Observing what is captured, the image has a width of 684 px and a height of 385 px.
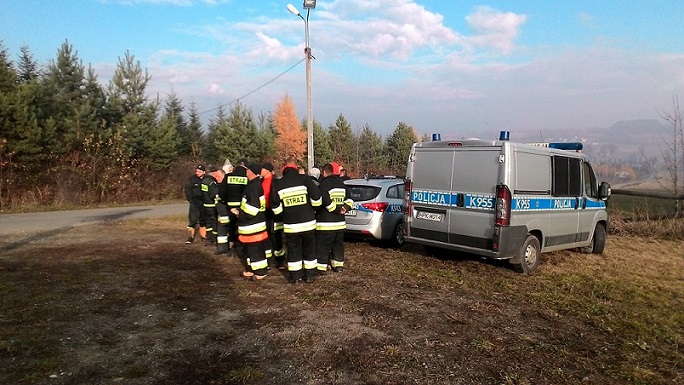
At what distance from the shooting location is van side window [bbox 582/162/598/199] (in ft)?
29.5

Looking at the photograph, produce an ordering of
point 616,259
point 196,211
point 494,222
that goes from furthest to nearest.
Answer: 1. point 196,211
2. point 616,259
3. point 494,222

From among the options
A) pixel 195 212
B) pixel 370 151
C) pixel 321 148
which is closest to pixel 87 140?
pixel 195 212

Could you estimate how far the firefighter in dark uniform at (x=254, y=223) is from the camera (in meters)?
6.82

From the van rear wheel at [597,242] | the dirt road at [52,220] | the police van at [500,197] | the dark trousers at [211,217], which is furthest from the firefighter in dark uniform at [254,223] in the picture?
the dirt road at [52,220]

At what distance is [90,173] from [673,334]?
911 inches

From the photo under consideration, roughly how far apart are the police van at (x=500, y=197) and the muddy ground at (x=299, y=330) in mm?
602

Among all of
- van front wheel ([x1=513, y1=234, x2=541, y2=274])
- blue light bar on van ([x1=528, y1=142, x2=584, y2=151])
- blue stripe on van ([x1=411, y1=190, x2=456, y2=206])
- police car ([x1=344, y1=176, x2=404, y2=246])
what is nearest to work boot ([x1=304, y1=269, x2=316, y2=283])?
blue stripe on van ([x1=411, y1=190, x2=456, y2=206])

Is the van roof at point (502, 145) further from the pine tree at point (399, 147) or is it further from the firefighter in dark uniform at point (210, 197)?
the pine tree at point (399, 147)

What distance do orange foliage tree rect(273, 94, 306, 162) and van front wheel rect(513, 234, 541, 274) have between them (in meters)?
38.3

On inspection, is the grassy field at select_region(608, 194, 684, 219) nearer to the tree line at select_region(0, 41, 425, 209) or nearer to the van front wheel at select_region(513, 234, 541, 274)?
the van front wheel at select_region(513, 234, 541, 274)

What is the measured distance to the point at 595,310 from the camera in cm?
589

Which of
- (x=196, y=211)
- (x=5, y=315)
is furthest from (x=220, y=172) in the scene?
(x=5, y=315)

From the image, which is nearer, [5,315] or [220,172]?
[5,315]

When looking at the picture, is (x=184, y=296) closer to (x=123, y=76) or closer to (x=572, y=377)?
(x=572, y=377)
